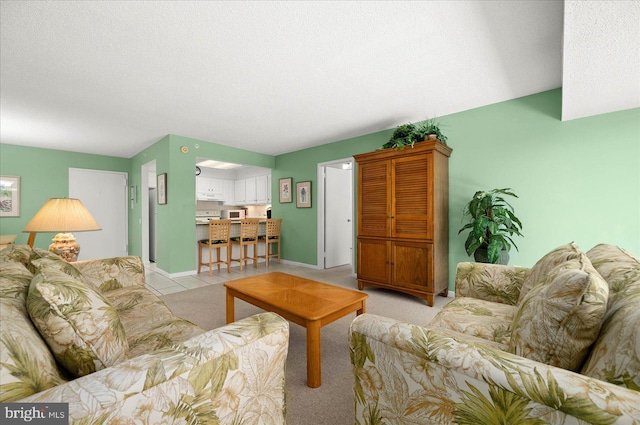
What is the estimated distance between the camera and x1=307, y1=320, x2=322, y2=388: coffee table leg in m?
1.64

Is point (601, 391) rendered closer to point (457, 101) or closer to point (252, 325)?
point (252, 325)

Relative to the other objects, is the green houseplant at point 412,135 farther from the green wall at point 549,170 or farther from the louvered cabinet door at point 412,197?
the green wall at point 549,170

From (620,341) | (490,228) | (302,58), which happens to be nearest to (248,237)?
(302,58)

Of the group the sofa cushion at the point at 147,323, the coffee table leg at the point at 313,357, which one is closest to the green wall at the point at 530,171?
the coffee table leg at the point at 313,357

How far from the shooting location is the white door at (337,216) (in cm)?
529

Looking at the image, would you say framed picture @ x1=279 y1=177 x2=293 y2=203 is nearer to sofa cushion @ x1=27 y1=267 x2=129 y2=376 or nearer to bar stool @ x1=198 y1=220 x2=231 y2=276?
bar stool @ x1=198 y1=220 x2=231 y2=276

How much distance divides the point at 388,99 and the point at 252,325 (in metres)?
2.93

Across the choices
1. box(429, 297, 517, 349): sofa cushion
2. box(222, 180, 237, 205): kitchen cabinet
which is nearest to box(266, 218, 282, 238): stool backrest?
box(222, 180, 237, 205): kitchen cabinet

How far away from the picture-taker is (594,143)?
2.68 meters

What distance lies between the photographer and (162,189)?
182 inches

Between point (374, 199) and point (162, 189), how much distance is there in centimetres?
358

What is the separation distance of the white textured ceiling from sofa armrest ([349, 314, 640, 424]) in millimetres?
1690

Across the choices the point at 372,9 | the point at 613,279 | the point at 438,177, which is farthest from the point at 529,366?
the point at 438,177

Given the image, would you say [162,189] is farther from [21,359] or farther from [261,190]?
[21,359]
